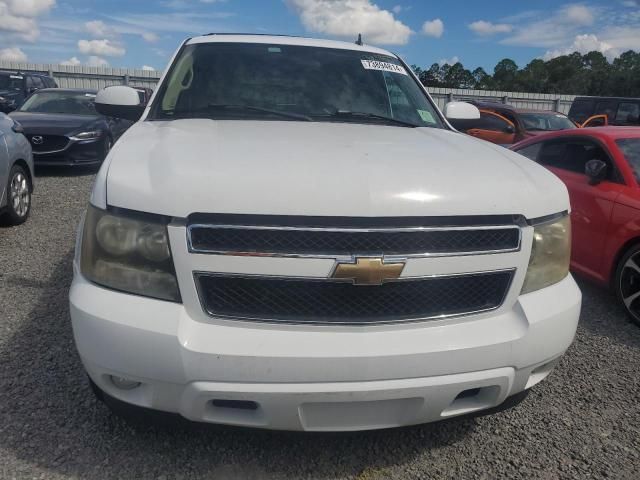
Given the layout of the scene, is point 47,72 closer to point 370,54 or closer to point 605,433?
point 370,54

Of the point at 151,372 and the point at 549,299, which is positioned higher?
the point at 549,299

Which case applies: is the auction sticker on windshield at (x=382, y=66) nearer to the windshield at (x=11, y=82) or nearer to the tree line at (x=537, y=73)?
the windshield at (x=11, y=82)

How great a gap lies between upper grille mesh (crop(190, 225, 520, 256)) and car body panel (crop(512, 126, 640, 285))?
301 centimetres

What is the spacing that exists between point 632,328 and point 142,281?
143 inches

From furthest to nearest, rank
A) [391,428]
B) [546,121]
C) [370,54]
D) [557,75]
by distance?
[557,75] < [546,121] < [370,54] < [391,428]

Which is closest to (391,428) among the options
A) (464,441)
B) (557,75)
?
(464,441)

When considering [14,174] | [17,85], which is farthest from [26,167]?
[17,85]

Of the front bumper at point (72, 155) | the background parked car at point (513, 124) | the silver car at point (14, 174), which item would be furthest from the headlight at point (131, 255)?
the background parked car at point (513, 124)

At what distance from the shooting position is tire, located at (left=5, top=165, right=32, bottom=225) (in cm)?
576

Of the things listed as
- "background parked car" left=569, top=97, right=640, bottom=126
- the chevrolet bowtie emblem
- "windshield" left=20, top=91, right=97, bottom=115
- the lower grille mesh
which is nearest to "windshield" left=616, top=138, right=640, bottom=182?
the lower grille mesh

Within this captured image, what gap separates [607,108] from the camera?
15.3 m

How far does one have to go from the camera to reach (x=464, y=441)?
8.16 feet

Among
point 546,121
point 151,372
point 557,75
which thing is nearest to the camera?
point 151,372

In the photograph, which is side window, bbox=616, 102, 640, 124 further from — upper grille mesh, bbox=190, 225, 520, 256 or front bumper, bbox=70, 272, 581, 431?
upper grille mesh, bbox=190, 225, 520, 256
